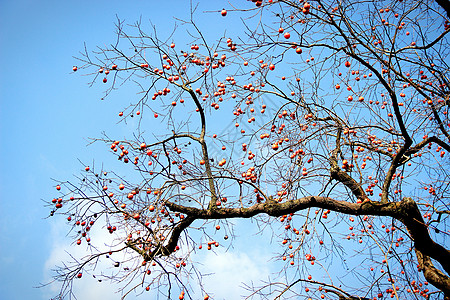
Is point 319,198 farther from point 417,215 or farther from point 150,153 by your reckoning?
point 150,153

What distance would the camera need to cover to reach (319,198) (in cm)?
366

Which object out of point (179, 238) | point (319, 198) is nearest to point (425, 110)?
point (319, 198)

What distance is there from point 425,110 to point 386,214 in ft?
3.85

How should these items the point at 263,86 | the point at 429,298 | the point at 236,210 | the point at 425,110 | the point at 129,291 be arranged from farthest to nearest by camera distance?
the point at 429,298
the point at 263,86
the point at 236,210
the point at 425,110
the point at 129,291

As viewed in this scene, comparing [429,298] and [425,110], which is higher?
[425,110]

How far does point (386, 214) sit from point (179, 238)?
235 centimetres

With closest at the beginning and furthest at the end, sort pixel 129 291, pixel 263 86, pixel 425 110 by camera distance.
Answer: pixel 129 291 < pixel 425 110 < pixel 263 86

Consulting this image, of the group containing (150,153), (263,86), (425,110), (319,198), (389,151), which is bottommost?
(319,198)

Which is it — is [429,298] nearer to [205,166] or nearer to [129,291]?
[205,166]

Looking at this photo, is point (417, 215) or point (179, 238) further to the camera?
point (179, 238)

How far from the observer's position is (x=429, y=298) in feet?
14.1

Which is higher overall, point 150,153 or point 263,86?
point 263,86

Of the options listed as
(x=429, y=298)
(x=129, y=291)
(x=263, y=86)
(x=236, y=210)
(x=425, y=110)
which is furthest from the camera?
(x=429, y=298)

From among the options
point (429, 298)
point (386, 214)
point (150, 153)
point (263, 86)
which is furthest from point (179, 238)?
point (429, 298)
